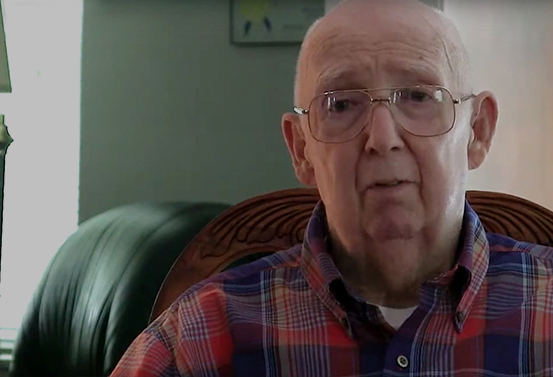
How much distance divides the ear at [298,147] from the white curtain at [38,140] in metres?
0.95

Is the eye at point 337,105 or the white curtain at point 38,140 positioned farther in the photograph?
the white curtain at point 38,140

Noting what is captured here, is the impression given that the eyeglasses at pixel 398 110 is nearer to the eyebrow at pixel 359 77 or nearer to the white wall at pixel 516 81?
the eyebrow at pixel 359 77

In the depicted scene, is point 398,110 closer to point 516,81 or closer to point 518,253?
point 518,253

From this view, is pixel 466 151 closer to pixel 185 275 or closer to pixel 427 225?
pixel 427 225

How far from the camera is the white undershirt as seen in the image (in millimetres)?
958

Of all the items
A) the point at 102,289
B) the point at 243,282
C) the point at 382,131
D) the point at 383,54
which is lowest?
the point at 102,289

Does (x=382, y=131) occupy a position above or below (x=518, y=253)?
above

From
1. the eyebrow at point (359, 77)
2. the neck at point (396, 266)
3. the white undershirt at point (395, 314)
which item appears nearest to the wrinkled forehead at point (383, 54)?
the eyebrow at point (359, 77)

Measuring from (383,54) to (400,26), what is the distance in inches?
2.0

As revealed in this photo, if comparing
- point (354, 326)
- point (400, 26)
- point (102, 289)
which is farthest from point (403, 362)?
Answer: point (102, 289)

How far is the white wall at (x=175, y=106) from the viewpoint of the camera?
1.77m

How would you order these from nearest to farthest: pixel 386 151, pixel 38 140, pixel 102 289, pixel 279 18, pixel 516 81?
1. pixel 386 151
2. pixel 102 289
3. pixel 516 81
4. pixel 279 18
5. pixel 38 140

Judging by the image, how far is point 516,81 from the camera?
1.62 m

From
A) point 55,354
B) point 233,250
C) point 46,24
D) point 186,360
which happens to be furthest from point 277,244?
point 46,24
